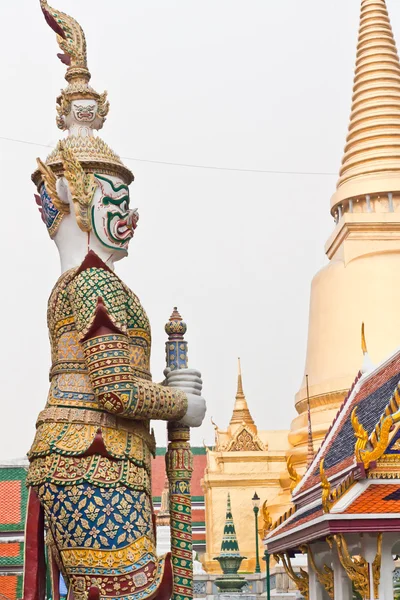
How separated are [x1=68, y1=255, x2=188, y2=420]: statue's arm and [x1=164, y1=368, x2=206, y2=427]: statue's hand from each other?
0.07 m

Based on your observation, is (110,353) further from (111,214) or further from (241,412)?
(241,412)

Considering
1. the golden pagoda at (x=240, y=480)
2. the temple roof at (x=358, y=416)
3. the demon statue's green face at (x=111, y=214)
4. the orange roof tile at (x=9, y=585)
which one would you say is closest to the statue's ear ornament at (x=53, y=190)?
the demon statue's green face at (x=111, y=214)

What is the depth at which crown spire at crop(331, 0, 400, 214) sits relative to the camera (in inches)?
921

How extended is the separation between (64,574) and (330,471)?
3131 millimetres

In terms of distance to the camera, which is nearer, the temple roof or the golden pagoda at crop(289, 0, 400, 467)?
the temple roof

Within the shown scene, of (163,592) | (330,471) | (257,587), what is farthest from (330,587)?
(257,587)

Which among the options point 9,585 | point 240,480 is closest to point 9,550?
point 9,585

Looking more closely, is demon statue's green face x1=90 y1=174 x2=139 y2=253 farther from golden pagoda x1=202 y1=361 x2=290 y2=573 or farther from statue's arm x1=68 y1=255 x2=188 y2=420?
golden pagoda x1=202 y1=361 x2=290 y2=573

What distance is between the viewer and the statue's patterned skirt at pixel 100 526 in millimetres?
5566

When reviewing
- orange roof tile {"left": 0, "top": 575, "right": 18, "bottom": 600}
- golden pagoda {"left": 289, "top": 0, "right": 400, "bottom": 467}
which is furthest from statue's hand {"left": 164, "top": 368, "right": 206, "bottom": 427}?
golden pagoda {"left": 289, "top": 0, "right": 400, "bottom": 467}

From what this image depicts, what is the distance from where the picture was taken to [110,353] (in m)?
5.79

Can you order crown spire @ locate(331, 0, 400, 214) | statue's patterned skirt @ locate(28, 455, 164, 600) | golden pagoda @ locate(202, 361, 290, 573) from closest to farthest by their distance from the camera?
1. statue's patterned skirt @ locate(28, 455, 164, 600)
2. crown spire @ locate(331, 0, 400, 214)
3. golden pagoda @ locate(202, 361, 290, 573)

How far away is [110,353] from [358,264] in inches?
715

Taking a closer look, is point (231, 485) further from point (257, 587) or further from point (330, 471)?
point (330, 471)
